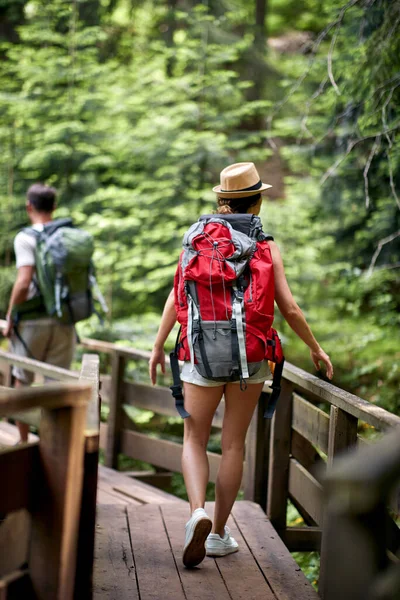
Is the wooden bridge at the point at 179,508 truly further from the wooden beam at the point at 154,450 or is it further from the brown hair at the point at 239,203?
the brown hair at the point at 239,203

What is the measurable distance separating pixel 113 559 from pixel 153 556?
20 centimetres

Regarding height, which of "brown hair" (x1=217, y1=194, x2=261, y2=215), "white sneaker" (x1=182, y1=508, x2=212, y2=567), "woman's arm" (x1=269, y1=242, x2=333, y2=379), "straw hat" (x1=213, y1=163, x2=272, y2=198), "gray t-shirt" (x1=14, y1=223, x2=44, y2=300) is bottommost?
"white sneaker" (x1=182, y1=508, x2=212, y2=567)

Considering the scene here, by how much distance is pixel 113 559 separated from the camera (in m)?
3.21

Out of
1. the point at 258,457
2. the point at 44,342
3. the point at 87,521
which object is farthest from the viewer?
the point at 44,342

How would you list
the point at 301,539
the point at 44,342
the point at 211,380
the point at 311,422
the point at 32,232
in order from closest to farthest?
the point at 211,380 → the point at 311,422 → the point at 301,539 → the point at 32,232 → the point at 44,342

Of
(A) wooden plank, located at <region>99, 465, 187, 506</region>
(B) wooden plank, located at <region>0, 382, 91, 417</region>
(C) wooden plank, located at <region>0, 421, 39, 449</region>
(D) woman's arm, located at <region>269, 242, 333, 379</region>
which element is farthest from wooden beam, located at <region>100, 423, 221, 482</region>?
(B) wooden plank, located at <region>0, 382, 91, 417</region>

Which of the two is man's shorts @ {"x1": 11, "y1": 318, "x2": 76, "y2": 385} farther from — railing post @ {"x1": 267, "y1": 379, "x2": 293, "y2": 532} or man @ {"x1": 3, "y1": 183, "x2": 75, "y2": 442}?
railing post @ {"x1": 267, "y1": 379, "x2": 293, "y2": 532}

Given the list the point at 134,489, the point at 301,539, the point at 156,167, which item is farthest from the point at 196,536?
the point at 156,167

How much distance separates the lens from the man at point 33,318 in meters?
4.80

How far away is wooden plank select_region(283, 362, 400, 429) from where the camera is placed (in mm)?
2373

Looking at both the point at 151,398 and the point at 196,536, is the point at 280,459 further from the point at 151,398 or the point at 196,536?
the point at 151,398

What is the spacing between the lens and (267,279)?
2951 mm

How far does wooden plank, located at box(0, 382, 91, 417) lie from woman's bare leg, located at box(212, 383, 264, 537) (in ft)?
3.79

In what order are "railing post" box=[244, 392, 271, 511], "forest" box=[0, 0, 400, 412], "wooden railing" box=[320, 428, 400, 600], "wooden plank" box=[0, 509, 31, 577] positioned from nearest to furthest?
"wooden railing" box=[320, 428, 400, 600], "wooden plank" box=[0, 509, 31, 577], "railing post" box=[244, 392, 271, 511], "forest" box=[0, 0, 400, 412]
